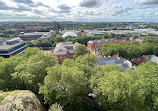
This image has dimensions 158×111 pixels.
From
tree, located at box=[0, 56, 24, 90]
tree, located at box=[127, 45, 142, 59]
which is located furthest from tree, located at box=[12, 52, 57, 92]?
tree, located at box=[127, 45, 142, 59]

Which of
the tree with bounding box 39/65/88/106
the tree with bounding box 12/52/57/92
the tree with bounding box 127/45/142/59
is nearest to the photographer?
the tree with bounding box 39/65/88/106

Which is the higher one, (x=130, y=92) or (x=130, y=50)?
(x=130, y=92)

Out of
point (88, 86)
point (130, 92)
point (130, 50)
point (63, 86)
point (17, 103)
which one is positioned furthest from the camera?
point (130, 50)

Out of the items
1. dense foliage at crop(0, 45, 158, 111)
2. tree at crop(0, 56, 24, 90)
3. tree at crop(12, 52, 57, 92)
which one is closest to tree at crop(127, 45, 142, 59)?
dense foliage at crop(0, 45, 158, 111)

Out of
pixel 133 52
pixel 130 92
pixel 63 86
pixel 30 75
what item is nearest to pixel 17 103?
pixel 63 86

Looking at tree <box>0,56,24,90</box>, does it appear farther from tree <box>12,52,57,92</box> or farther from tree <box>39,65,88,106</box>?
tree <box>39,65,88,106</box>

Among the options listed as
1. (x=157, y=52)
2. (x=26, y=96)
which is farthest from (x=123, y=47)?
(x=26, y=96)

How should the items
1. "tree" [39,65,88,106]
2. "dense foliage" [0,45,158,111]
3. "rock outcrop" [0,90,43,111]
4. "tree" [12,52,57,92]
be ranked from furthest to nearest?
"tree" [12,52,57,92] < "tree" [39,65,88,106] < "dense foliage" [0,45,158,111] < "rock outcrop" [0,90,43,111]

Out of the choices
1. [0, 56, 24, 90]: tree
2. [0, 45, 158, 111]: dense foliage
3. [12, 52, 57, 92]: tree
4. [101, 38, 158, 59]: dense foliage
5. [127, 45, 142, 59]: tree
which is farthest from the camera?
[101, 38, 158, 59]: dense foliage

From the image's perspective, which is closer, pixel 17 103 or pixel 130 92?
pixel 17 103

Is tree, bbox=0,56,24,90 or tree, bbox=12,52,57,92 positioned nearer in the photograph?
tree, bbox=12,52,57,92

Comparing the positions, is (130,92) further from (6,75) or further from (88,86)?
(6,75)

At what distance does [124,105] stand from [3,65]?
24404 millimetres

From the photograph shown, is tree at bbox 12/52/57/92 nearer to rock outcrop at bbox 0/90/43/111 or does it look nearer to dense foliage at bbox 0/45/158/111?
dense foliage at bbox 0/45/158/111
